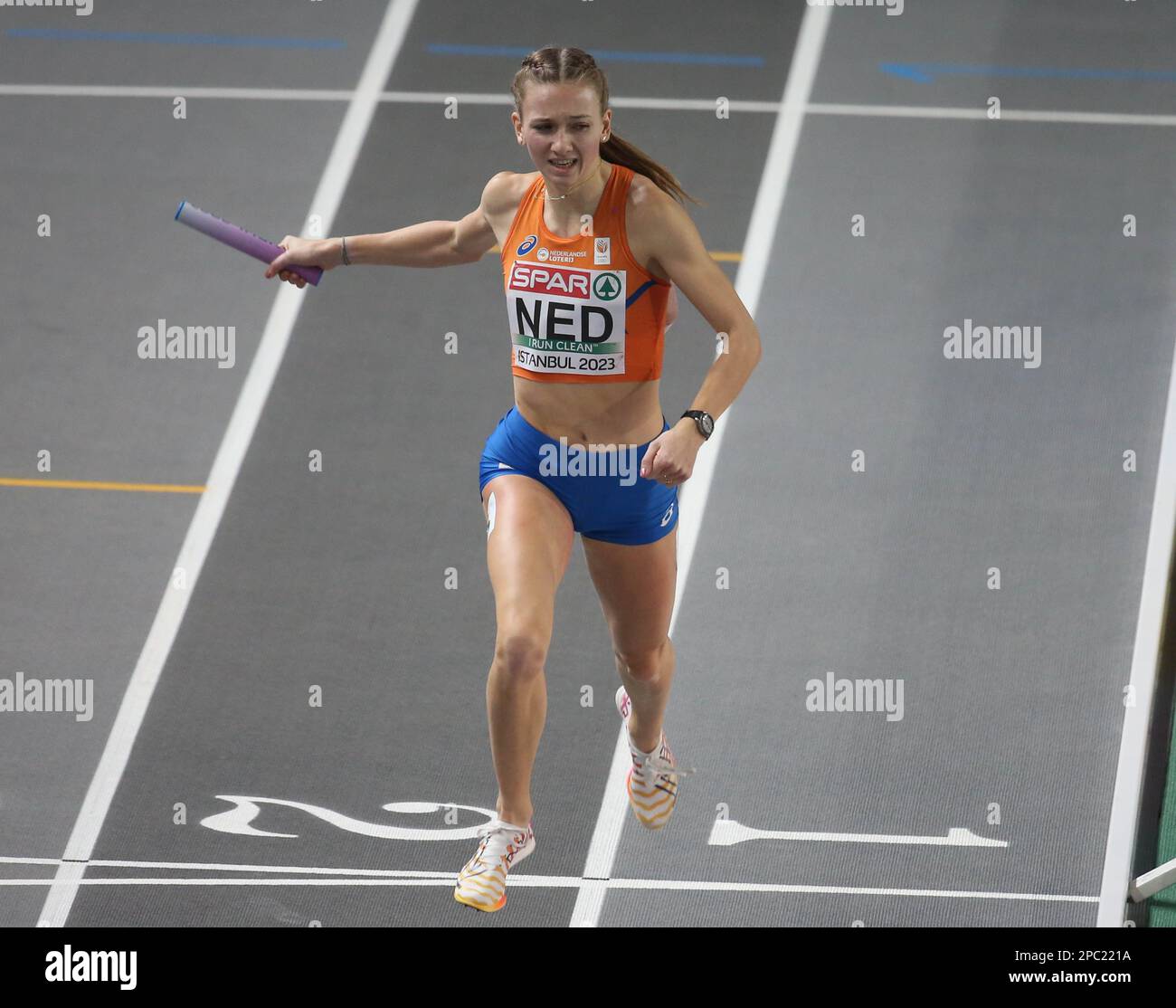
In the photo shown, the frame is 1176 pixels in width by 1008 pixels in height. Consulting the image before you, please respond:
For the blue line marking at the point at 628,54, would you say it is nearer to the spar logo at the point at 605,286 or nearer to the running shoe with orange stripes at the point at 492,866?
the spar logo at the point at 605,286

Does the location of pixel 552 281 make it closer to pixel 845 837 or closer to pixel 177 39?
pixel 845 837

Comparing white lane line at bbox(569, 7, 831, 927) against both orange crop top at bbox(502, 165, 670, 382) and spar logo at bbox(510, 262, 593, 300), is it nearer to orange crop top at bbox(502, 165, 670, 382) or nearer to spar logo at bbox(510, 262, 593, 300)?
orange crop top at bbox(502, 165, 670, 382)

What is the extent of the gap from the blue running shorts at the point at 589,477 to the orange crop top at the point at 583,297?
0.18 meters

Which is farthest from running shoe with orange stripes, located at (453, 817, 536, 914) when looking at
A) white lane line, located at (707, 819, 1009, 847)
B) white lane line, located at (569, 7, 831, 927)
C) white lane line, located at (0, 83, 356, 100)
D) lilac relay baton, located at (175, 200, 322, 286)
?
white lane line, located at (0, 83, 356, 100)

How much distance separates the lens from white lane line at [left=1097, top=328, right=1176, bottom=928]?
5.24 meters

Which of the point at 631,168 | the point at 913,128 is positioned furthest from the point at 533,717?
the point at 913,128

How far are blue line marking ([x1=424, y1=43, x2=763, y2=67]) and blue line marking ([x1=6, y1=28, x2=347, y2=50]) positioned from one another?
637 millimetres

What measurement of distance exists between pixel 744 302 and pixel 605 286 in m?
3.99

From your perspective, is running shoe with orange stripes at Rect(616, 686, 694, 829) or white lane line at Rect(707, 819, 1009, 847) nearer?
running shoe with orange stripes at Rect(616, 686, 694, 829)

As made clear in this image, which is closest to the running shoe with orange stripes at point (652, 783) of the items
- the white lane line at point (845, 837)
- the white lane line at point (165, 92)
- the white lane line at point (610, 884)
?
the white lane line at point (610, 884)

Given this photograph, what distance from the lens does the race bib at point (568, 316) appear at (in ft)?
13.7

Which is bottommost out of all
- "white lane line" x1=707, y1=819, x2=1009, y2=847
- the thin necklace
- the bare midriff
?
"white lane line" x1=707, y1=819, x2=1009, y2=847

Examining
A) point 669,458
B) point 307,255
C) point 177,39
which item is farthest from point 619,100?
point 669,458

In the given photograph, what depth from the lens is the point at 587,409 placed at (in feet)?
14.3
